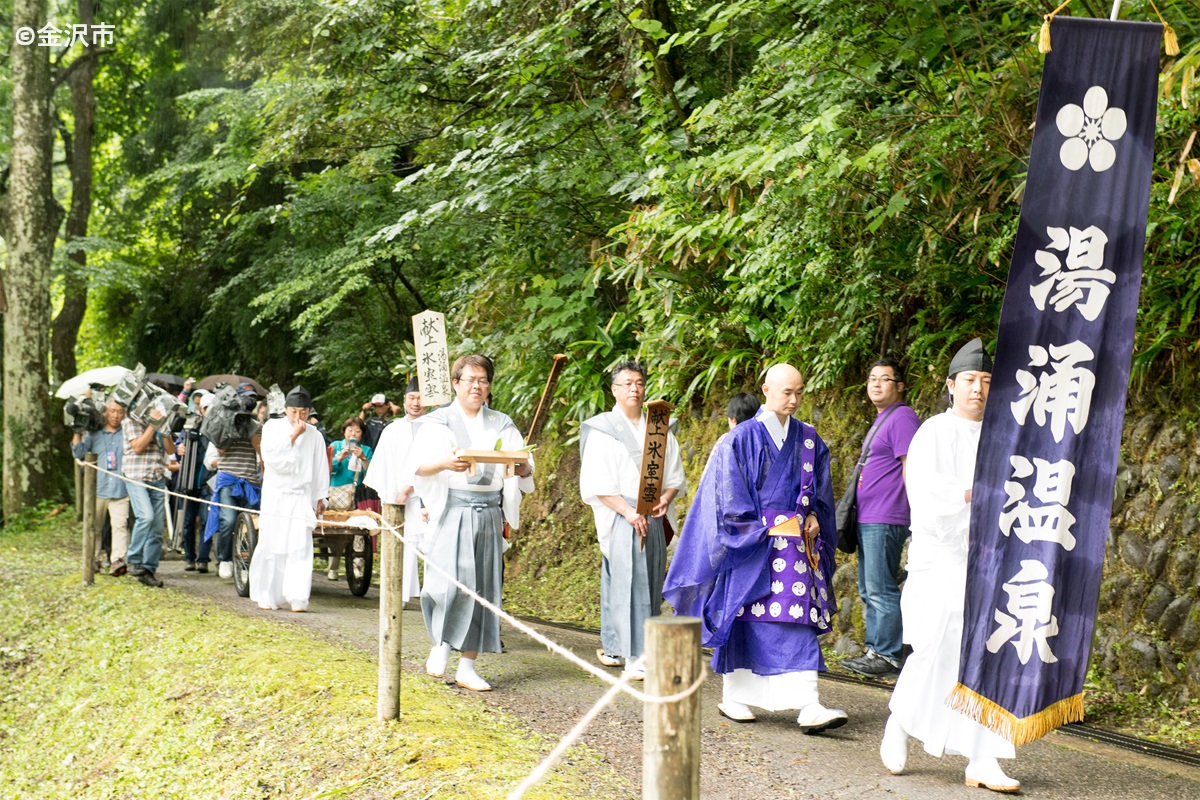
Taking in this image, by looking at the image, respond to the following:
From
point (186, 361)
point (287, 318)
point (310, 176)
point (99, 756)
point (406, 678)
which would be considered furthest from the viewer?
point (186, 361)

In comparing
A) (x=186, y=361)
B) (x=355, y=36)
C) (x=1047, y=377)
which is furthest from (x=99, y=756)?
Answer: (x=186, y=361)

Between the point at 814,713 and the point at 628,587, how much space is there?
1640mm

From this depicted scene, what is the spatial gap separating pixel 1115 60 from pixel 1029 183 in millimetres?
586

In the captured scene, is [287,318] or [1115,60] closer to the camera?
[1115,60]

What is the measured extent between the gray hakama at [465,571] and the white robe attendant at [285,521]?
11.3 feet

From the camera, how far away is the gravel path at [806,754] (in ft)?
16.3

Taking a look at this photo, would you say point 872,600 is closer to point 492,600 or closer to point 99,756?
point 492,600

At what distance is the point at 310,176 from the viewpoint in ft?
49.7

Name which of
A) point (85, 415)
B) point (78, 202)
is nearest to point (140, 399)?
point (85, 415)

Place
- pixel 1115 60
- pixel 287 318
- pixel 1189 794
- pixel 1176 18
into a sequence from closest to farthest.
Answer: pixel 1115 60 < pixel 1189 794 < pixel 1176 18 < pixel 287 318

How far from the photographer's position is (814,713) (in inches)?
229

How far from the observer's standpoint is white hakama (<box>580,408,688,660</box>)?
7.09m

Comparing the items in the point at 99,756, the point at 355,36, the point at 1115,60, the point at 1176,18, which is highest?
the point at 355,36

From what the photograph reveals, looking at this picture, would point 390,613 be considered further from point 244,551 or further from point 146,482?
point 146,482
